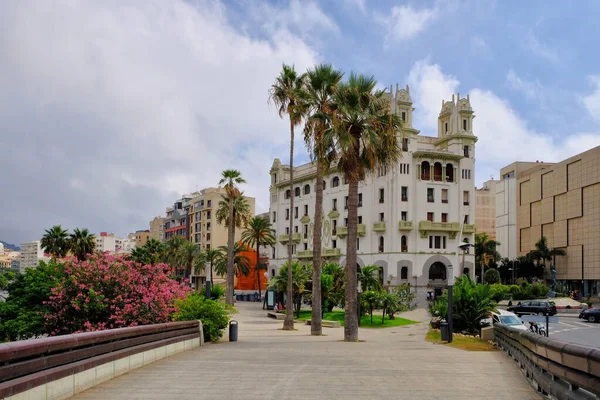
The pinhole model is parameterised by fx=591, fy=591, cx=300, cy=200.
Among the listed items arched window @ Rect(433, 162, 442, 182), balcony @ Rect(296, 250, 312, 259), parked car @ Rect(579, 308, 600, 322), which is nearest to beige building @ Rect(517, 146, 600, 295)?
arched window @ Rect(433, 162, 442, 182)

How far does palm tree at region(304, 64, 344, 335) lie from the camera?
1118 inches

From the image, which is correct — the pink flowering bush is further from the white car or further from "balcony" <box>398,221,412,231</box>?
"balcony" <box>398,221,412,231</box>

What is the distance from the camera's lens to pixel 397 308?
163 ft

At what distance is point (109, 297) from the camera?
22172 mm

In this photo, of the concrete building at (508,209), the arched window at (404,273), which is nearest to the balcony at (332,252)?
the arched window at (404,273)

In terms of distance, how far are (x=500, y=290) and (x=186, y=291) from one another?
51.7m

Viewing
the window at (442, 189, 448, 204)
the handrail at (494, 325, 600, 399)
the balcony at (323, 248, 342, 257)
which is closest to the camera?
the handrail at (494, 325, 600, 399)

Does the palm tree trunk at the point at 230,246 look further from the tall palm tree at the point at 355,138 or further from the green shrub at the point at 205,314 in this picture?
the green shrub at the point at 205,314

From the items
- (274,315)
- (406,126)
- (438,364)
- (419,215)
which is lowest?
(274,315)

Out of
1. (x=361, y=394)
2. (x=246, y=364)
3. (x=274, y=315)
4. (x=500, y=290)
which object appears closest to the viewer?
(x=361, y=394)

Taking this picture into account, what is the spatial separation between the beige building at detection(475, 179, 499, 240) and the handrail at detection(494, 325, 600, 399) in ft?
386

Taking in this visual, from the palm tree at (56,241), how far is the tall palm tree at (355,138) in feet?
187

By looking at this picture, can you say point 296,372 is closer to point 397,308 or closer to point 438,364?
point 438,364

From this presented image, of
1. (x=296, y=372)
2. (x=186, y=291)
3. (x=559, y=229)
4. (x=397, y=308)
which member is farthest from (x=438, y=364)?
(x=559, y=229)
